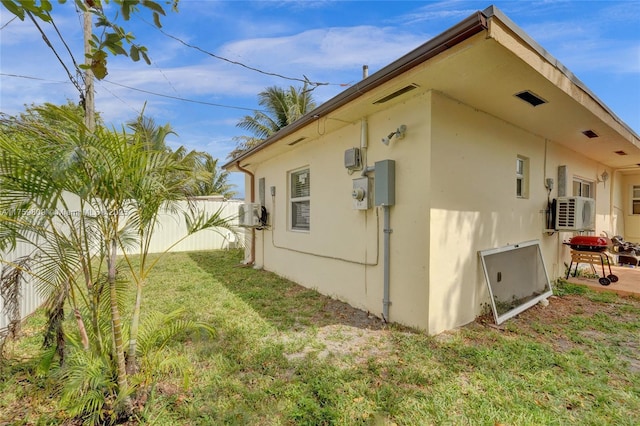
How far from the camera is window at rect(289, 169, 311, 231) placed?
239 inches

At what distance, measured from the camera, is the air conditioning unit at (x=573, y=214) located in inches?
208

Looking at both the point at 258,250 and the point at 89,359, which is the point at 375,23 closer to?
the point at 258,250

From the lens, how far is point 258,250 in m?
8.06

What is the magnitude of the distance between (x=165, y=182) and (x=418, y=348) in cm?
304

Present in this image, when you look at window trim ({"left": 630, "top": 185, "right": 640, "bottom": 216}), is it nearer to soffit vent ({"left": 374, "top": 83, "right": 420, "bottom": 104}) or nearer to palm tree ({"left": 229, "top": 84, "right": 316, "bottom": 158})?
soffit vent ({"left": 374, "top": 83, "right": 420, "bottom": 104})

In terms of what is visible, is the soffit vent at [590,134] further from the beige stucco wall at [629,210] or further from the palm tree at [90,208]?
the palm tree at [90,208]

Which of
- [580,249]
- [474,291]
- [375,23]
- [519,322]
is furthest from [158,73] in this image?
[580,249]

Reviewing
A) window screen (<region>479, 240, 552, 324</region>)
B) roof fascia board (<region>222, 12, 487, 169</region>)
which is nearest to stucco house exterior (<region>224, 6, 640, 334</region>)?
roof fascia board (<region>222, 12, 487, 169</region>)

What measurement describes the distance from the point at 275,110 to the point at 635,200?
14.5 metres

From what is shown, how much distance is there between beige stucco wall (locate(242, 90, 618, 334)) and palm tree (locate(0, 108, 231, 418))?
2.44m

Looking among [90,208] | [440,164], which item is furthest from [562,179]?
[90,208]

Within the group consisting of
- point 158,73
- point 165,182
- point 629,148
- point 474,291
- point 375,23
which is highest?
point 375,23

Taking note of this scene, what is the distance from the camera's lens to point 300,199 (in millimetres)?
6215

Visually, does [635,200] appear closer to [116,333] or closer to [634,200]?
[634,200]
